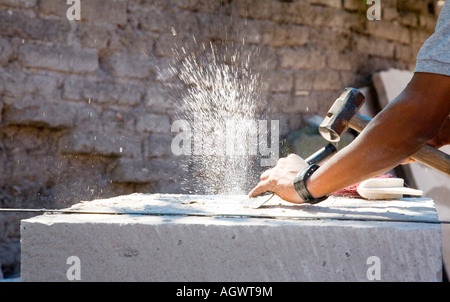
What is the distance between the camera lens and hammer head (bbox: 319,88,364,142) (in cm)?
225

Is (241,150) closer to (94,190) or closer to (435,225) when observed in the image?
(94,190)

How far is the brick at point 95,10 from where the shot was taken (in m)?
3.99

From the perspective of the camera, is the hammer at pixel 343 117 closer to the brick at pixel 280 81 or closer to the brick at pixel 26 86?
the brick at pixel 26 86

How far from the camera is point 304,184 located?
5.99ft

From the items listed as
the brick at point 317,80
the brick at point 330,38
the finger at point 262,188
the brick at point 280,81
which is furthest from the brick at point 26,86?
the finger at point 262,188

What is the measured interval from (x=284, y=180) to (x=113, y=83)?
8.39 feet

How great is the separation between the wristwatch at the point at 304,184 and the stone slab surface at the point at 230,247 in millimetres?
218

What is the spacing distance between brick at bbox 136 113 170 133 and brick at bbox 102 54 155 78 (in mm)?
306

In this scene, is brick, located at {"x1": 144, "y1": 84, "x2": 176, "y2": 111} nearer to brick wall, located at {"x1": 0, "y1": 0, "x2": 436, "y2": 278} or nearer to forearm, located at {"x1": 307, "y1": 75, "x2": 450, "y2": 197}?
brick wall, located at {"x1": 0, "y1": 0, "x2": 436, "y2": 278}

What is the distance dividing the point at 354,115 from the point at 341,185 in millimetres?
652

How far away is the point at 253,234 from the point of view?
155 cm

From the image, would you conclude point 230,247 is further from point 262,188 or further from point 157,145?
point 157,145

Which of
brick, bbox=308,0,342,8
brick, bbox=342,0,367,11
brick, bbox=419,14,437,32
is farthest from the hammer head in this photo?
brick, bbox=419,14,437,32
